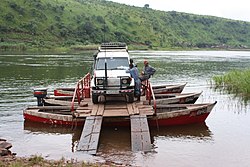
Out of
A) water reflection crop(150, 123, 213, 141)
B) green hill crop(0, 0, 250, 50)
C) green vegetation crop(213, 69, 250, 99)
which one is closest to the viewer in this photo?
water reflection crop(150, 123, 213, 141)

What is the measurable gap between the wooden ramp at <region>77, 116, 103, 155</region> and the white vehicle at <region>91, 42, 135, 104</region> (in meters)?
2.15

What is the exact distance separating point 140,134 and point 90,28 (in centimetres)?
10822

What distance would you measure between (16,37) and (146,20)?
70.0 metres

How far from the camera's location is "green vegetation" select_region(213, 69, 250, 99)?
25.3 m

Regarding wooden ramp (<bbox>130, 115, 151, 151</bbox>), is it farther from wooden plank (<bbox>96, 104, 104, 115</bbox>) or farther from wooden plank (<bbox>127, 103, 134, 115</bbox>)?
wooden plank (<bbox>96, 104, 104, 115</bbox>)

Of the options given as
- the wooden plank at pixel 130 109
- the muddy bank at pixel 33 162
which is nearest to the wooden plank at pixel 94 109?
the wooden plank at pixel 130 109

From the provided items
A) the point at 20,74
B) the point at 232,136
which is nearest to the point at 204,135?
the point at 232,136

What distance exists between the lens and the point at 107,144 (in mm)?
13539

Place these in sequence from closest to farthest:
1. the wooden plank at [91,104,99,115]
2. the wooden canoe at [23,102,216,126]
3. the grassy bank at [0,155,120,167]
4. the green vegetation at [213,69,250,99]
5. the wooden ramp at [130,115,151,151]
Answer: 1. the grassy bank at [0,155,120,167]
2. the wooden ramp at [130,115,151,151]
3. the wooden canoe at [23,102,216,126]
4. the wooden plank at [91,104,99,115]
5. the green vegetation at [213,69,250,99]

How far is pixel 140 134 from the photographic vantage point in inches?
516

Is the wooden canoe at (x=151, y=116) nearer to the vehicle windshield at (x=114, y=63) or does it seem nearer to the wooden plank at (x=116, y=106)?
the wooden plank at (x=116, y=106)

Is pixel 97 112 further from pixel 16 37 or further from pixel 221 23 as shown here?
pixel 221 23

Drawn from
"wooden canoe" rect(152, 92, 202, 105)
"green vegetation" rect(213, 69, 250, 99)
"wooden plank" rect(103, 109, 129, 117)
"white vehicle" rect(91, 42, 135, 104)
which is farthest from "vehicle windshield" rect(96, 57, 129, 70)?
"green vegetation" rect(213, 69, 250, 99)

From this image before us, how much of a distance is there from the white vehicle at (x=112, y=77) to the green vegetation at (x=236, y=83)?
1023 centimetres
